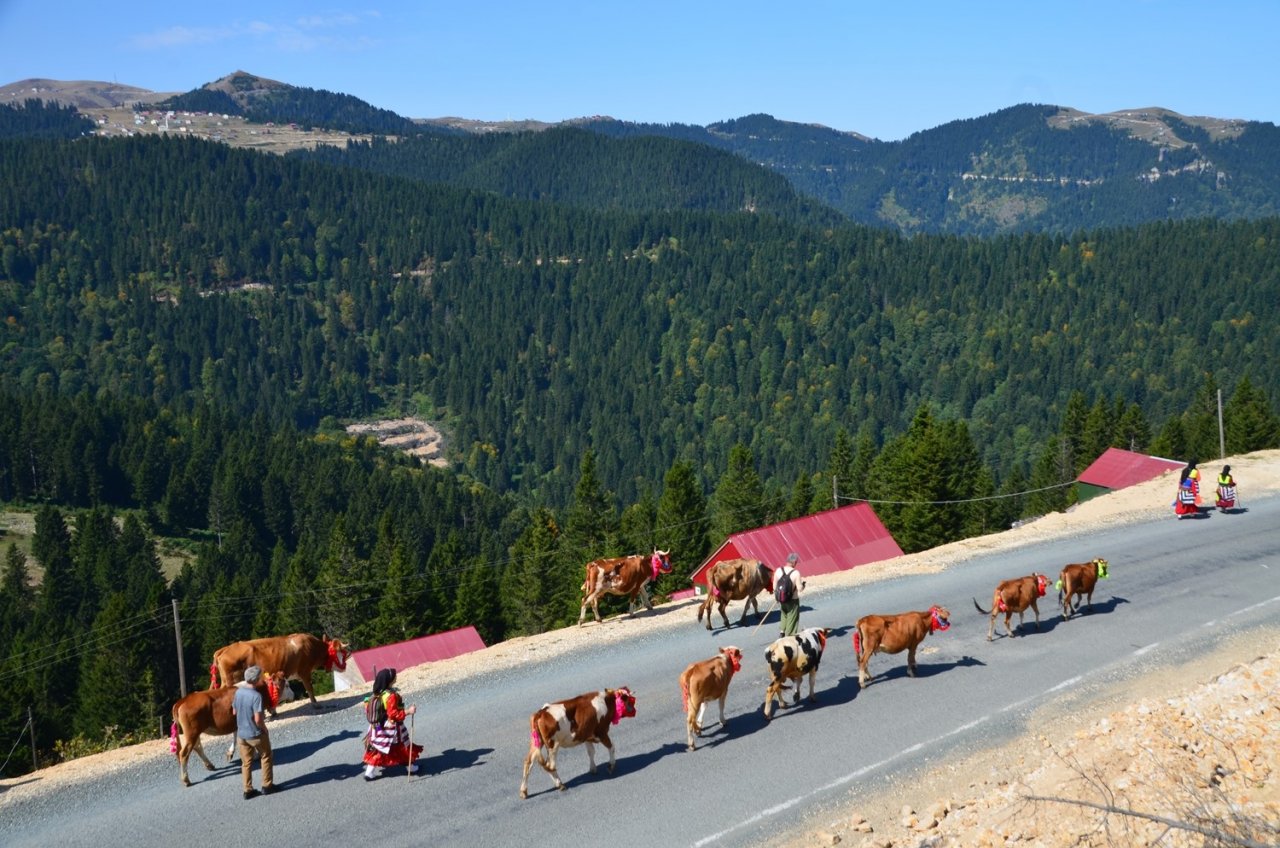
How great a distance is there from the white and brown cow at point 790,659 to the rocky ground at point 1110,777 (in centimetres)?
337

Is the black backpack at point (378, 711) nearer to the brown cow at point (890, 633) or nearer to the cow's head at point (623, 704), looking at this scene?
the cow's head at point (623, 704)

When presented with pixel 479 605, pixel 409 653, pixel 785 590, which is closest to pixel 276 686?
pixel 785 590

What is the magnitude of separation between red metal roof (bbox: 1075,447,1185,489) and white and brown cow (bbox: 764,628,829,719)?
51038 millimetres

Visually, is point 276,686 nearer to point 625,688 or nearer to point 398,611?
point 625,688

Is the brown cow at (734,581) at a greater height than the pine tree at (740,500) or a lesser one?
greater

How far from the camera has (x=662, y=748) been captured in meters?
19.8

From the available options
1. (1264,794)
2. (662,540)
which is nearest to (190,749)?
(1264,794)

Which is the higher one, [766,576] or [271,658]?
[766,576]

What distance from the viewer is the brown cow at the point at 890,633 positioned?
22.3m

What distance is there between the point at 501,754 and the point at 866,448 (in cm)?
9664

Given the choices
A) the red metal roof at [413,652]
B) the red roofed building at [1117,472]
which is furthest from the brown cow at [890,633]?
the red roofed building at [1117,472]

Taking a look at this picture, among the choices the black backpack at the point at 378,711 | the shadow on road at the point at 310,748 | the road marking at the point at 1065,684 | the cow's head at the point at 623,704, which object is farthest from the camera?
the road marking at the point at 1065,684

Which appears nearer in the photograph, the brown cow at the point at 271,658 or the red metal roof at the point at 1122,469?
the brown cow at the point at 271,658

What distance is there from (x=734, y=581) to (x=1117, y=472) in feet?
164
